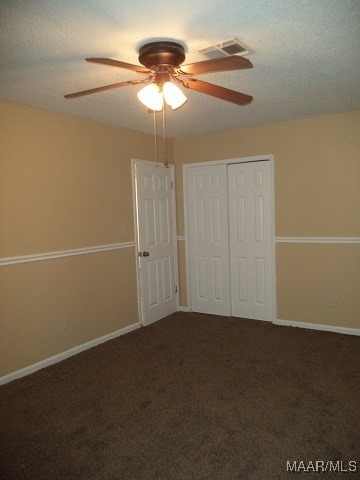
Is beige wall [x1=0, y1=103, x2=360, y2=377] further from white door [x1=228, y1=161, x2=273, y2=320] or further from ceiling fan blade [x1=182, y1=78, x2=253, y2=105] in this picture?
ceiling fan blade [x1=182, y1=78, x2=253, y2=105]

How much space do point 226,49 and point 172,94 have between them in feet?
1.68

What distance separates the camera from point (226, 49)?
218cm

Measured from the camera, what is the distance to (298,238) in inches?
161

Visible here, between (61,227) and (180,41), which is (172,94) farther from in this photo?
(61,227)

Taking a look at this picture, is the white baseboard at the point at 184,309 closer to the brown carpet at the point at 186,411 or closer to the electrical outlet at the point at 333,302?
the brown carpet at the point at 186,411

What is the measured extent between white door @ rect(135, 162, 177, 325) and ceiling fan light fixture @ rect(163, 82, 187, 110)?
228 centimetres

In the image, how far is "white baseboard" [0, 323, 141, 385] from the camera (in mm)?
3041

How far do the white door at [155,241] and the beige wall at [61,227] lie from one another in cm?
15

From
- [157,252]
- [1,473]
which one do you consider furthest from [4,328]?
[157,252]

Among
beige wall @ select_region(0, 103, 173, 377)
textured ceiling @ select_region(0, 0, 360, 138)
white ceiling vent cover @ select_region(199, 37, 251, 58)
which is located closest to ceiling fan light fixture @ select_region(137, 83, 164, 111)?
textured ceiling @ select_region(0, 0, 360, 138)

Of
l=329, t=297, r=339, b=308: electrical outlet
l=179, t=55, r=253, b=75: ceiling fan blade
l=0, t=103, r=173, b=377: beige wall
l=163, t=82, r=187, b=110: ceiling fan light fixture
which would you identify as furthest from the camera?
l=329, t=297, r=339, b=308: electrical outlet

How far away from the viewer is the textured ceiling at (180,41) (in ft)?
5.63

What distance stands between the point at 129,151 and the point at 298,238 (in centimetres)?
221

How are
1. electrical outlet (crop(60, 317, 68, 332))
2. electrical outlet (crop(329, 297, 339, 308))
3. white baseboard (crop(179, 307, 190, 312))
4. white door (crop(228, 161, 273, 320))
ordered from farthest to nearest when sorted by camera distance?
white baseboard (crop(179, 307, 190, 312)) < white door (crop(228, 161, 273, 320)) < electrical outlet (crop(329, 297, 339, 308)) < electrical outlet (crop(60, 317, 68, 332))
